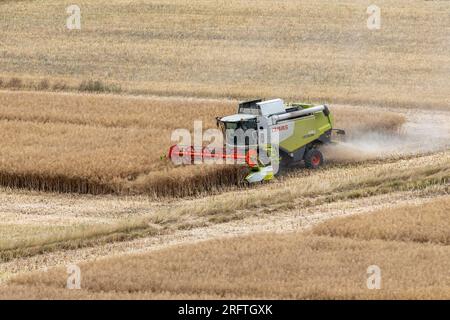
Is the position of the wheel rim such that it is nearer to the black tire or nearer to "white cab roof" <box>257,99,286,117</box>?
the black tire

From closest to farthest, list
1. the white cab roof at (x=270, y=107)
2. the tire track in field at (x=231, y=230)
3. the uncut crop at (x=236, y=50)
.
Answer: the tire track in field at (x=231, y=230) < the white cab roof at (x=270, y=107) < the uncut crop at (x=236, y=50)

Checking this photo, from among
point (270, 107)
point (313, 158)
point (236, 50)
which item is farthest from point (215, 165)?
point (236, 50)

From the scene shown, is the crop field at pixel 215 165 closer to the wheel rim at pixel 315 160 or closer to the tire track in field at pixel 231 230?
the tire track in field at pixel 231 230

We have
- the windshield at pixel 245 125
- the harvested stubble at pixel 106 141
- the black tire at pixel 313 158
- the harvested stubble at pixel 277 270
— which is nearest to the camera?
the harvested stubble at pixel 277 270

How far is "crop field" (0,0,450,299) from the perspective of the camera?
18000 mm

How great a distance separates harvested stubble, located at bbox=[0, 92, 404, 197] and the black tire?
232 cm

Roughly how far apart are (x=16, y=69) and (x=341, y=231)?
2634 centimetres

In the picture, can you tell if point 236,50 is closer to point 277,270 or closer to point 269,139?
point 269,139

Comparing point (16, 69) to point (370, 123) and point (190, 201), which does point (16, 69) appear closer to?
point (370, 123)

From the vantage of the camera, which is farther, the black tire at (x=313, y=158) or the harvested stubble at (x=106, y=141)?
the black tire at (x=313, y=158)

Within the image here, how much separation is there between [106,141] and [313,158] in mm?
5602

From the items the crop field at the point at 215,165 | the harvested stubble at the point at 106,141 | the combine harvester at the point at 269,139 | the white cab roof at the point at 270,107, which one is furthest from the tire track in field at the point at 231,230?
the white cab roof at the point at 270,107

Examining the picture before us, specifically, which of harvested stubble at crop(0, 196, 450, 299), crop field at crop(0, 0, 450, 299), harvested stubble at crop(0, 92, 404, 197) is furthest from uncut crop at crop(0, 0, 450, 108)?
harvested stubble at crop(0, 196, 450, 299)

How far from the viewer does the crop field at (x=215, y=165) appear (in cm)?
1800
